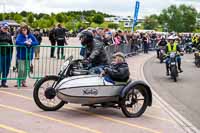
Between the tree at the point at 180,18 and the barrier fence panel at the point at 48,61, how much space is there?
5346 inches

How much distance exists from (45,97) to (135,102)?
180 centimetres

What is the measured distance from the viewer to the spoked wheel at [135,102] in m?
9.58

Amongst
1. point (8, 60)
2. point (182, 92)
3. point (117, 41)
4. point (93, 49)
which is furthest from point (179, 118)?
point (117, 41)

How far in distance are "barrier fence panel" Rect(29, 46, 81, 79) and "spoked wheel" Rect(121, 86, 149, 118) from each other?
15.9ft

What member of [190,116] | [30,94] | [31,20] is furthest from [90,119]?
[31,20]

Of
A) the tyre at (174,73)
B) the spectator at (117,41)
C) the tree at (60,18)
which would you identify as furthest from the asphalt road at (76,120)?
the tree at (60,18)

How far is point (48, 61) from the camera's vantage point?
640 inches

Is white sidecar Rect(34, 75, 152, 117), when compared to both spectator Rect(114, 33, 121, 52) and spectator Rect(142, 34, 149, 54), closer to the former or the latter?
spectator Rect(114, 33, 121, 52)

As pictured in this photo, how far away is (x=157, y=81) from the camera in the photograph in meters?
17.5

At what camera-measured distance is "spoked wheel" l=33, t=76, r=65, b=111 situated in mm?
9812

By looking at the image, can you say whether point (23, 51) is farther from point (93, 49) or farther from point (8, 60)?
point (93, 49)

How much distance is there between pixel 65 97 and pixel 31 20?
118m

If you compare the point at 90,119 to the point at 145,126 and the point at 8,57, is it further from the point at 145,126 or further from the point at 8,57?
the point at 8,57

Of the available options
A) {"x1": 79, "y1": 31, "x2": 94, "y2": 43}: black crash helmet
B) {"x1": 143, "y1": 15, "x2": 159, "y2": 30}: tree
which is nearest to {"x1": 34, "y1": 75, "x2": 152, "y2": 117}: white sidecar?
{"x1": 79, "y1": 31, "x2": 94, "y2": 43}: black crash helmet
